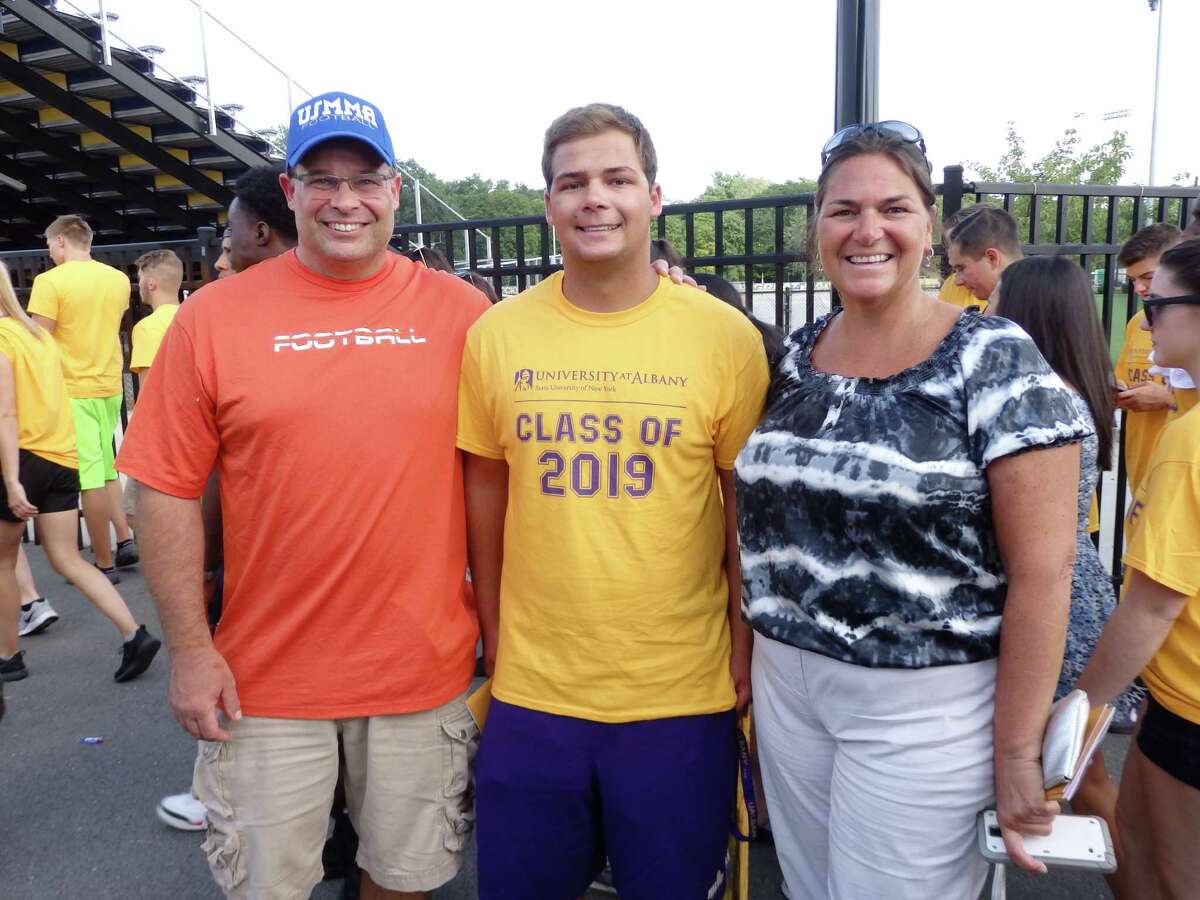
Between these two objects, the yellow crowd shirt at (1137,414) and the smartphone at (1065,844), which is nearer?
the smartphone at (1065,844)

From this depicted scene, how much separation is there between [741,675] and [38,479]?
4310 mm

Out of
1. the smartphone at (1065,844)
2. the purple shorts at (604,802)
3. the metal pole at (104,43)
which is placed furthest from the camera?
the metal pole at (104,43)

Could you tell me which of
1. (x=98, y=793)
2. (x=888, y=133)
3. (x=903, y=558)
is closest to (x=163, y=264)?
(x=98, y=793)

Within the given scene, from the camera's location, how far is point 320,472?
2.10 m

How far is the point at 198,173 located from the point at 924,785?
49.6 ft

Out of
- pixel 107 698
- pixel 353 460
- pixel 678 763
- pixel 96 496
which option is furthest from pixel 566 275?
pixel 96 496

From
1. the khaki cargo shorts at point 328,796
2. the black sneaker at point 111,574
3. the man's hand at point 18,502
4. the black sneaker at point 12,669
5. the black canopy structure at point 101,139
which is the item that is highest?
the black canopy structure at point 101,139

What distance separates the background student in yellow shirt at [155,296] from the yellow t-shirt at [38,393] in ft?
4.16

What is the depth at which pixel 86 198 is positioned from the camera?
15844 mm

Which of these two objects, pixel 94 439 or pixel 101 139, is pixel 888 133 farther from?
pixel 101 139

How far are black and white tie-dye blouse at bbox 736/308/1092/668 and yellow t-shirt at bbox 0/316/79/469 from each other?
175 inches

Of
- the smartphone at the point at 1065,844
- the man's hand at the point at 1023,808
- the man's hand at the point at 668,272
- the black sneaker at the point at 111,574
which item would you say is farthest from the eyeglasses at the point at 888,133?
the black sneaker at the point at 111,574

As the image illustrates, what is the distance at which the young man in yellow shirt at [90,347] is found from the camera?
612 centimetres

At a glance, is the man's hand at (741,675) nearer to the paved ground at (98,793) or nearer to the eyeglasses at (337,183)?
the paved ground at (98,793)
